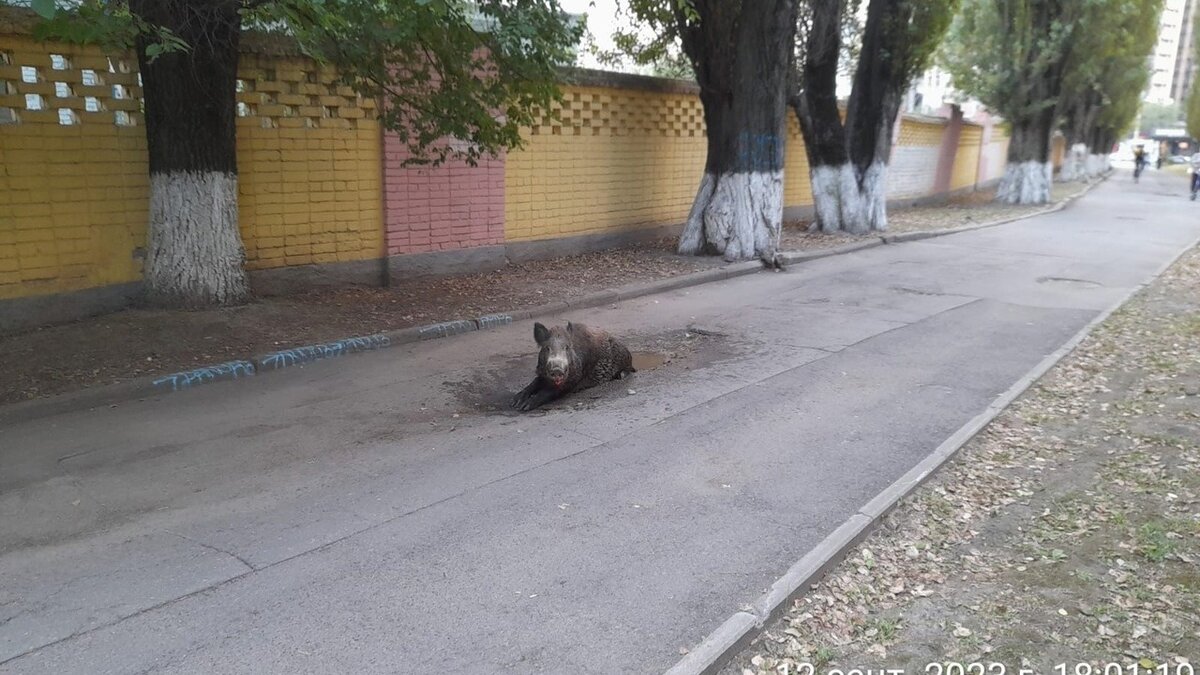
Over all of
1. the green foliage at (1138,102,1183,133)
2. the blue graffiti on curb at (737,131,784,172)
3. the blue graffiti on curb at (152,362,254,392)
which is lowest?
the blue graffiti on curb at (152,362,254,392)

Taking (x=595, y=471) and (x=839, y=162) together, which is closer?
(x=595, y=471)

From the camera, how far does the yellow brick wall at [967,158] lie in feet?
101

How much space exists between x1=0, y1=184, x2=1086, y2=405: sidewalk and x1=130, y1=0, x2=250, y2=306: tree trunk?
355 mm

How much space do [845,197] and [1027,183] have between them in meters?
14.3

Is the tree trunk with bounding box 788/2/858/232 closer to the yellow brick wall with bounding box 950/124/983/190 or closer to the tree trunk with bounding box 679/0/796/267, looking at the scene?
the tree trunk with bounding box 679/0/796/267

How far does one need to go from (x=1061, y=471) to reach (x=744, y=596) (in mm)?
2909

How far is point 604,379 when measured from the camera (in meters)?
7.31

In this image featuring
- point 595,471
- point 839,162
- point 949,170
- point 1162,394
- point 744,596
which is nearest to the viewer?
point 744,596

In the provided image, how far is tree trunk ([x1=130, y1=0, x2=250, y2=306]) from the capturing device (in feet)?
25.4

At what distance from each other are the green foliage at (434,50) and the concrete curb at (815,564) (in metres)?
4.94

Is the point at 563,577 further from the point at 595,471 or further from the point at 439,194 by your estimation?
the point at 439,194

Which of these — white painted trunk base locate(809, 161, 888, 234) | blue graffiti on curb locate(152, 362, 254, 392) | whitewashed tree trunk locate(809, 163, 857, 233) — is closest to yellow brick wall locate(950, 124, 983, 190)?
white painted trunk base locate(809, 161, 888, 234)

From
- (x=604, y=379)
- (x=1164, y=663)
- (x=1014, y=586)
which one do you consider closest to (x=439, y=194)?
(x=604, y=379)

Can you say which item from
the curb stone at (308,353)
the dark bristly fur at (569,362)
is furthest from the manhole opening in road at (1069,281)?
the dark bristly fur at (569,362)
